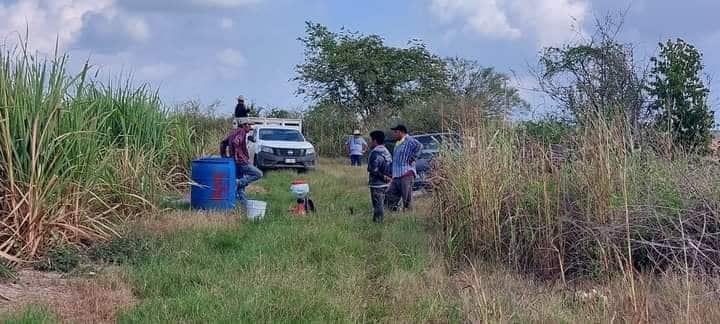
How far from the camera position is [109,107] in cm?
1223

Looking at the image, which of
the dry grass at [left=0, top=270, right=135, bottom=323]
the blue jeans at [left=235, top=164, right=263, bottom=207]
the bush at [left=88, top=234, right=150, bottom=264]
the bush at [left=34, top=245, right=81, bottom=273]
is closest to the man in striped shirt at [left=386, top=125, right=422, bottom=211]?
the blue jeans at [left=235, top=164, right=263, bottom=207]

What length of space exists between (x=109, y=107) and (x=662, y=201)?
832 centimetres

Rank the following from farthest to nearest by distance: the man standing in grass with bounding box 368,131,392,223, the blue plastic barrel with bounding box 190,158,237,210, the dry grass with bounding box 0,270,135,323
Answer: the blue plastic barrel with bounding box 190,158,237,210
the man standing in grass with bounding box 368,131,392,223
the dry grass with bounding box 0,270,135,323

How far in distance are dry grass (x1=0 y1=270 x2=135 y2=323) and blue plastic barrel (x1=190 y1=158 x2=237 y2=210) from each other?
191 inches

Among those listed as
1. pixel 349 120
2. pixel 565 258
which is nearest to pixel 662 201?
pixel 565 258

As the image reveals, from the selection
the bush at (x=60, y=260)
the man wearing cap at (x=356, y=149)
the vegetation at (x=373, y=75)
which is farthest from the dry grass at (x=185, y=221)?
the vegetation at (x=373, y=75)

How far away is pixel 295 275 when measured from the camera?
23.6ft

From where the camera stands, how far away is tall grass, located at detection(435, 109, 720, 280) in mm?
7258

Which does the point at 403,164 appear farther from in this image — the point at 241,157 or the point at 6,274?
the point at 6,274

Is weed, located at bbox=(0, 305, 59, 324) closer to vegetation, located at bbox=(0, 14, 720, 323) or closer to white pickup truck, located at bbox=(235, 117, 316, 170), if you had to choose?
vegetation, located at bbox=(0, 14, 720, 323)

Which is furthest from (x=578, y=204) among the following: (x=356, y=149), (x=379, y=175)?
(x=356, y=149)

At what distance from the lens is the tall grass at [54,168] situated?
766 cm

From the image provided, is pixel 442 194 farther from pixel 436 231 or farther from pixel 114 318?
pixel 114 318

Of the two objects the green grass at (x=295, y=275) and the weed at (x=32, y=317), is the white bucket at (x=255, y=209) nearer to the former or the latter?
the green grass at (x=295, y=275)
